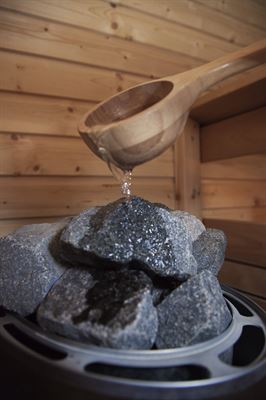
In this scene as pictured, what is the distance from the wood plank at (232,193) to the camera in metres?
1.55

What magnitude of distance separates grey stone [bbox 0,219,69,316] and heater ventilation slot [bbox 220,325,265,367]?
0.33m

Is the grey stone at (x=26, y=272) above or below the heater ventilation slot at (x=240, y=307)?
above

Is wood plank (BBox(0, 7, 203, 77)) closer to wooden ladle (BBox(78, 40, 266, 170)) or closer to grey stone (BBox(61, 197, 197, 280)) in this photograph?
wooden ladle (BBox(78, 40, 266, 170))

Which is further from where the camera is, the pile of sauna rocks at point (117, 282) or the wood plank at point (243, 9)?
the wood plank at point (243, 9)

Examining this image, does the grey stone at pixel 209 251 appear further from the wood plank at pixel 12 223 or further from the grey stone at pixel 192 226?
the wood plank at pixel 12 223

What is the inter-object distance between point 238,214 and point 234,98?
77 cm

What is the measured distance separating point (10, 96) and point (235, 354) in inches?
36.2

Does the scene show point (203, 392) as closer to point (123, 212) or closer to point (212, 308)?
point (212, 308)

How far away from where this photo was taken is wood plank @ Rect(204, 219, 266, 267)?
1.02 m

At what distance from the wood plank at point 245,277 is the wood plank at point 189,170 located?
0.27m

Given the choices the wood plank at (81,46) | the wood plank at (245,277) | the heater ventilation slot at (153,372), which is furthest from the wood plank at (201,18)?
the heater ventilation slot at (153,372)

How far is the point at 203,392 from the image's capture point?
409 mm

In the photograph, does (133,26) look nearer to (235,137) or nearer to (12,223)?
(235,137)

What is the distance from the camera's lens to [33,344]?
53cm
